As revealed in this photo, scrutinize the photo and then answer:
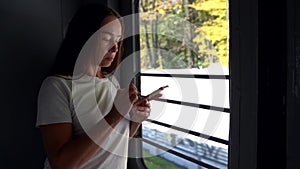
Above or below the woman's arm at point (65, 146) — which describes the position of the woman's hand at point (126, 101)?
above

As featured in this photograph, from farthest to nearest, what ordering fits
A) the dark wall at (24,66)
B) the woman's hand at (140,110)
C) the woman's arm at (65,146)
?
the dark wall at (24,66), the woman's hand at (140,110), the woman's arm at (65,146)

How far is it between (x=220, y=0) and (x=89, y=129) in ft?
1.80

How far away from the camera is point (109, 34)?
87 centimetres

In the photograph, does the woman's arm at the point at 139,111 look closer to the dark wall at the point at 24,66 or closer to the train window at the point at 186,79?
the train window at the point at 186,79

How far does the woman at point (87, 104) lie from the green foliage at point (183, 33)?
0.21m

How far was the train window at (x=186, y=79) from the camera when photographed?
2.67 ft

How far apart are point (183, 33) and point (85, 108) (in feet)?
1.43

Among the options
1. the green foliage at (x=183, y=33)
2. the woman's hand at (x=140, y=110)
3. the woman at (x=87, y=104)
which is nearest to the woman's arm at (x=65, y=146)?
the woman at (x=87, y=104)

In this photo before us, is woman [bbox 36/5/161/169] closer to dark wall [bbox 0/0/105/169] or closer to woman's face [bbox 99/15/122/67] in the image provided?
woman's face [bbox 99/15/122/67]

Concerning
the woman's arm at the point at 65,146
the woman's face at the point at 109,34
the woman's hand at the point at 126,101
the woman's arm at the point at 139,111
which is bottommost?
the woman's arm at the point at 65,146

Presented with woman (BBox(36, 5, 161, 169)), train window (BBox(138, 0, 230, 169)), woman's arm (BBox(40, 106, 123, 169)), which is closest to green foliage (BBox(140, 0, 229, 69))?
train window (BBox(138, 0, 230, 169))

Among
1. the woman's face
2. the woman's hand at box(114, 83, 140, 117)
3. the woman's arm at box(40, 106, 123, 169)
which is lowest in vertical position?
the woman's arm at box(40, 106, 123, 169)

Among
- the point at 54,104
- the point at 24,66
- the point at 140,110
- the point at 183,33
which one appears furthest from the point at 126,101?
the point at 24,66

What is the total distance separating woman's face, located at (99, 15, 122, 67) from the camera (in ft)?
2.86
